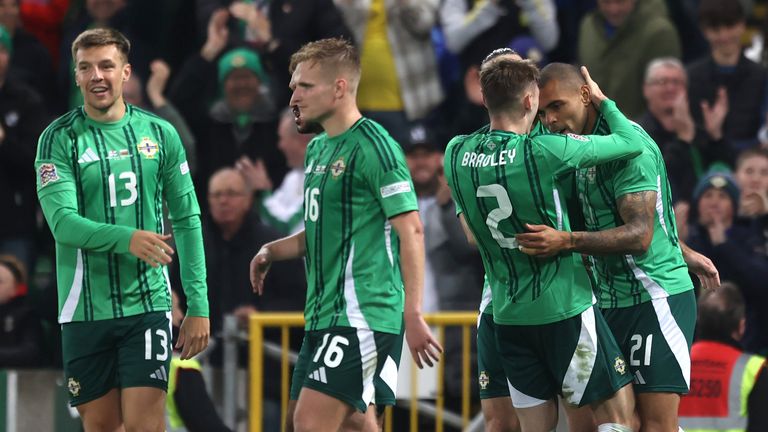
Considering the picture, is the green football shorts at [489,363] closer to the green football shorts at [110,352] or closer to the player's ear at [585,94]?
the player's ear at [585,94]

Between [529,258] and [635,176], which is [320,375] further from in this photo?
[635,176]

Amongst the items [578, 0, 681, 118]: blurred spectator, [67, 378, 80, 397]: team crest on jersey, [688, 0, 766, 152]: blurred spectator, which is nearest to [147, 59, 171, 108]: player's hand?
[578, 0, 681, 118]: blurred spectator

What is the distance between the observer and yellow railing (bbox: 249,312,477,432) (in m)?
10.0

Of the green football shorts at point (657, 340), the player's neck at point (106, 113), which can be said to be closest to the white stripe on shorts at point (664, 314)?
the green football shorts at point (657, 340)

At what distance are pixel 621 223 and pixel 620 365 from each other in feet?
2.27

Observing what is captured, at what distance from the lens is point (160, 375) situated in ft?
25.5

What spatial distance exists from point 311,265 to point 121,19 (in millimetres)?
5869

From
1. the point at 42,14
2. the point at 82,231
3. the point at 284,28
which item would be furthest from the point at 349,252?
the point at 42,14

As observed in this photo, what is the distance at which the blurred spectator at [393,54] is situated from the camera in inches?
491

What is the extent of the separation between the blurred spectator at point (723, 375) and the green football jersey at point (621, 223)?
5.33 feet

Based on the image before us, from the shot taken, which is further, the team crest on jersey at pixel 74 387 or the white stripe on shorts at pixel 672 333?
the team crest on jersey at pixel 74 387

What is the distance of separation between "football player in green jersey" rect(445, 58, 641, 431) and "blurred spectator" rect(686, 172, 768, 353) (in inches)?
144

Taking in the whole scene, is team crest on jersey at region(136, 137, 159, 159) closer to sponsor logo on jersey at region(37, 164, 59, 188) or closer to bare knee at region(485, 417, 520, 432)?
sponsor logo on jersey at region(37, 164, 59, 188)

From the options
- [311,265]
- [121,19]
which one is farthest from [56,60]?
[311,265]
